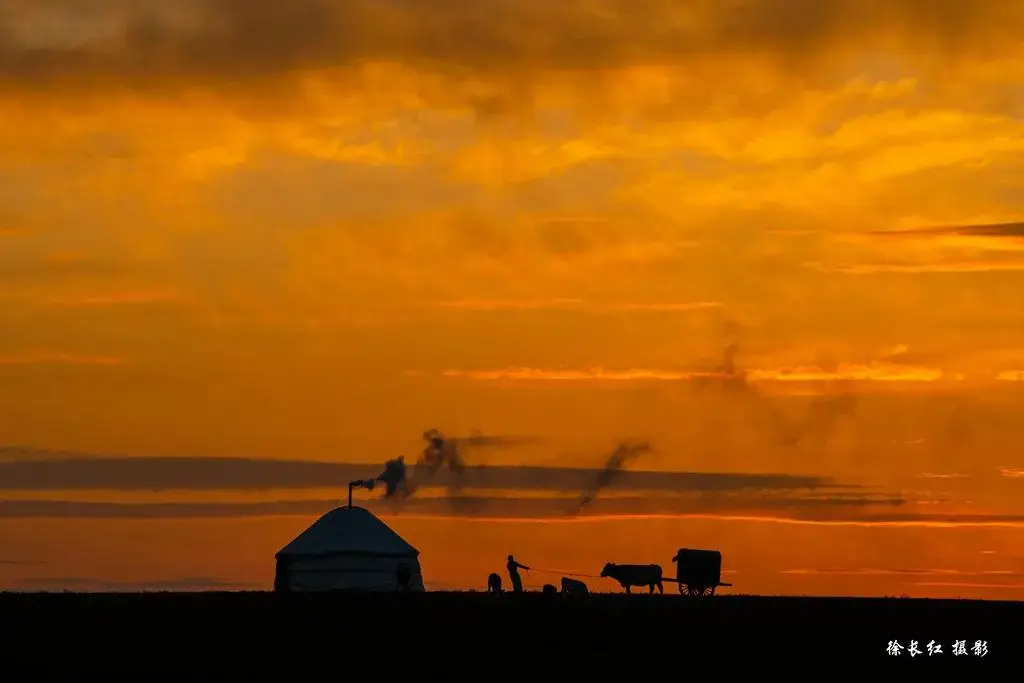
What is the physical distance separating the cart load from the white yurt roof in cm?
A: 2104

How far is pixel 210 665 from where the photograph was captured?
6122 centimetres

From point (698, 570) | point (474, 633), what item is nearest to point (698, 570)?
point (698, 570)

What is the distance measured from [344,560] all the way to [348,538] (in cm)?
145

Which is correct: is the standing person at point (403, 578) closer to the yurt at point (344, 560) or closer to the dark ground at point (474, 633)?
the yurt at point (344, 560)

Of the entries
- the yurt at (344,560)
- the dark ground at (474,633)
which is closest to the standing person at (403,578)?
the yurt at (344,560)

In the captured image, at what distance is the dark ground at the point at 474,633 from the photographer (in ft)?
207

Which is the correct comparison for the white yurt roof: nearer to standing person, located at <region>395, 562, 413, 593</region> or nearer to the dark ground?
standing person, located at <region>395, 562, 413, 593</region>

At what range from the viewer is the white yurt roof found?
121 metres

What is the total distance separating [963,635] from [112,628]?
35.1 metres

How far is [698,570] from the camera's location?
435 ft

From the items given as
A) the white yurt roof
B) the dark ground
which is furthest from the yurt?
the dark ground

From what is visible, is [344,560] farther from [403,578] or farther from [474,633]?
[474,633]

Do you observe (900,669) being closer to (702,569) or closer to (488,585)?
(488,585)

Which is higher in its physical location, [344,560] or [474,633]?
[344,560]
